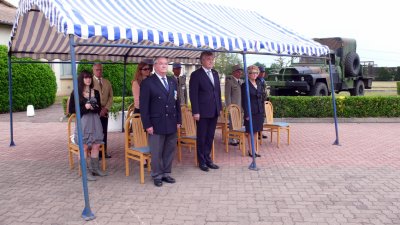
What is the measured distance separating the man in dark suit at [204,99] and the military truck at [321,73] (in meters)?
9.41

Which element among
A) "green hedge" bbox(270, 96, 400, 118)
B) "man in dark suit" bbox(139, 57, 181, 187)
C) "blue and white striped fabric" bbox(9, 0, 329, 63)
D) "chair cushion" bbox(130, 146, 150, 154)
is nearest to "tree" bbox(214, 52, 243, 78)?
"green hedge" bbox(270, 96, 400, 118)

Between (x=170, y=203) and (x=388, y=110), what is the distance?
31.4 feet

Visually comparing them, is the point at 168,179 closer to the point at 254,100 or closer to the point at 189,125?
the point at 189,125

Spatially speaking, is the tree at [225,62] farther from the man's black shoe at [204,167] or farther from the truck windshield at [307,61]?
the man's black shoe at [204,167]

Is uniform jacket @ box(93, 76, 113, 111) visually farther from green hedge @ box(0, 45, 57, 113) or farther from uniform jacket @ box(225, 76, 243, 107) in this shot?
green hedge @ box(0, 45, 57, 113)

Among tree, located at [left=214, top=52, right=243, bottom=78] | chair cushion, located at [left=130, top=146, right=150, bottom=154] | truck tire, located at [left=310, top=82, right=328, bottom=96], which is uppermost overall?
tree, located at [left=214, top=52, right=243, bottom=78]

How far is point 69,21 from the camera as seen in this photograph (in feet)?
13.8

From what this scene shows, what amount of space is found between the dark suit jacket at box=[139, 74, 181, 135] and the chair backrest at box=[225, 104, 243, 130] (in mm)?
2225

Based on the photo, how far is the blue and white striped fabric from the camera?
452 centimetres

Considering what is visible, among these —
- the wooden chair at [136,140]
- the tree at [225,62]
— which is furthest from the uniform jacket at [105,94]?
the tree at [225,62]

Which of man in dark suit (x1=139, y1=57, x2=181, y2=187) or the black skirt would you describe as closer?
man in dark suit (x1=139, y1=57, x2=181, y2=187)

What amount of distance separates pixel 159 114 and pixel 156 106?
112mm

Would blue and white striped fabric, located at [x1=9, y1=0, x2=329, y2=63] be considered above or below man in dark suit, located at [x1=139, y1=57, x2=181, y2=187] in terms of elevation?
above

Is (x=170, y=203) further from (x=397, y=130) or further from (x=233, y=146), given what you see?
(x=397, y=130)
